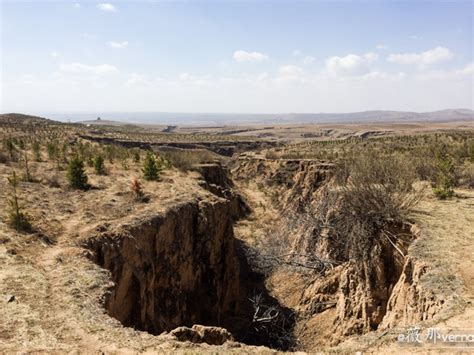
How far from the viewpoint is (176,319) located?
16.2 meters

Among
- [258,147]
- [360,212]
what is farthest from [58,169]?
[258,147]

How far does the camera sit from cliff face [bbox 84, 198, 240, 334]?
44.8 ft

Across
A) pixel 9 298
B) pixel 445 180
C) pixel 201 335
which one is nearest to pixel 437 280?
pixel 201 335

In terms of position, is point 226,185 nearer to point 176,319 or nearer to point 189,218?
point 189,218

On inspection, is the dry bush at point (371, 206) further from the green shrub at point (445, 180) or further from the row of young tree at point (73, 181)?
the row of young tree at point (73, 181)

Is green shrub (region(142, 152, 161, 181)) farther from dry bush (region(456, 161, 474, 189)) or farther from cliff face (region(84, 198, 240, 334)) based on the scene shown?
dry bush (region(456, 161, 474, 189))

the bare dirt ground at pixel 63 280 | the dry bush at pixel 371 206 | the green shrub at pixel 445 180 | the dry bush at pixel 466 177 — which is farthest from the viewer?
the dry bush at pixel 466 177

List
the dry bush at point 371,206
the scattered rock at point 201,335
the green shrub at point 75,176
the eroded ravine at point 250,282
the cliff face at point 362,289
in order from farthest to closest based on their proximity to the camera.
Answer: the green shrub at point 75,176
the dry bush at point 371,206
the eroded ravine at point 250,282
the cliff face at point 362,289
the scattered rock at point 201,335

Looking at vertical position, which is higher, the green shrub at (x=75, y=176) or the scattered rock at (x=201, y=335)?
the green shrub at (x=75, y=176)

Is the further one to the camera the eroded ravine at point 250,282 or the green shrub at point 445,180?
the green shrub at point 445,180

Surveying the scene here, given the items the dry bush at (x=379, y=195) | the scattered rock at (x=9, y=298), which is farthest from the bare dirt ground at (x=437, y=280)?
the scattered rock at (x=9, y=298)

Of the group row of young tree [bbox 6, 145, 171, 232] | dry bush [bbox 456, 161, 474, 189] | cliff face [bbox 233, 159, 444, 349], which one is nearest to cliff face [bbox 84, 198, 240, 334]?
row of young tree [bbox 6, 145, 171, 232]

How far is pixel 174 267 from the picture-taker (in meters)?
16.9

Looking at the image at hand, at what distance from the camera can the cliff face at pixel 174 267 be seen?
44.8 ft
